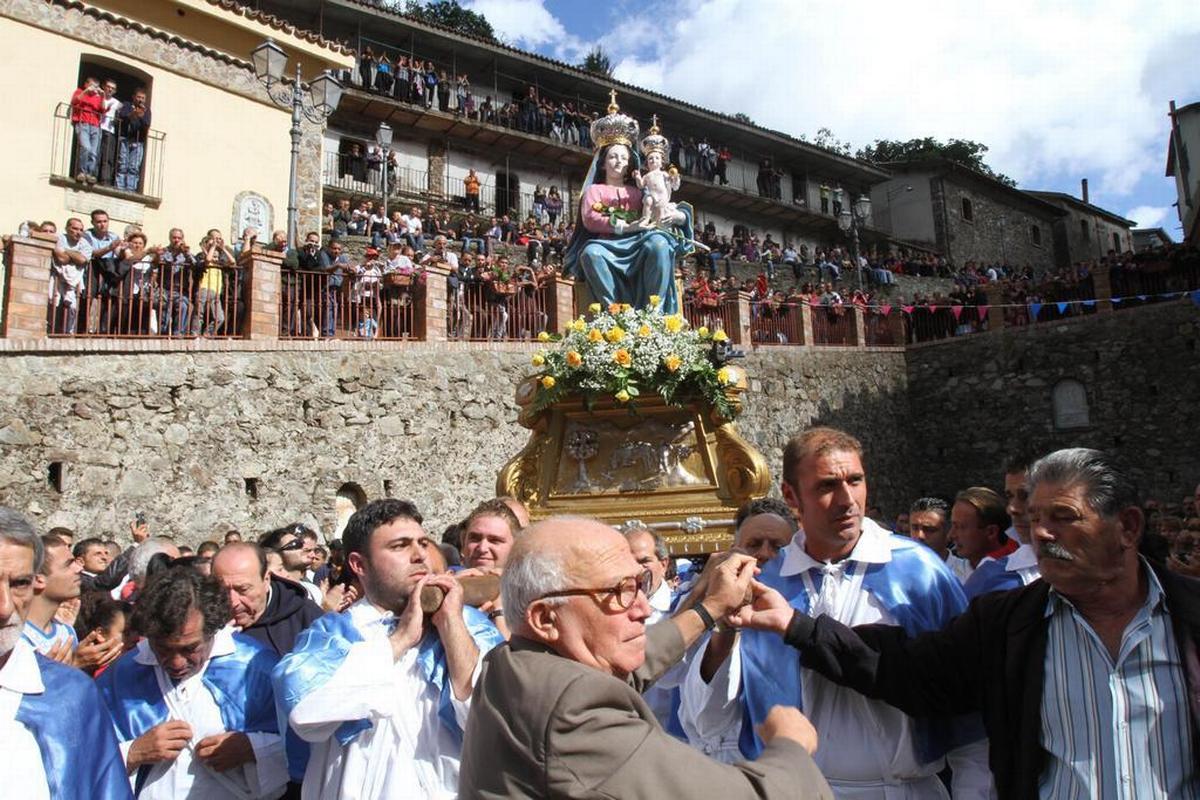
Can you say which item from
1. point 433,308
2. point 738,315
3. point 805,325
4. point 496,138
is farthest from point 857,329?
point 496,138

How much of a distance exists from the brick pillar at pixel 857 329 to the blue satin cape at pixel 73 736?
2130 centimetres

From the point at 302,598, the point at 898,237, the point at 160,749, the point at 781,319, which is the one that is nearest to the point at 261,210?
the point at 781,319

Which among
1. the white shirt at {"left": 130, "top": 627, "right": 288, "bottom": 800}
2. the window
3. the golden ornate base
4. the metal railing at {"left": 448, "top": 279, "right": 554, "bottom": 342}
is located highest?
the metal railing at {"left": 448, "top": 279, "right": 554, "bottom": 342}

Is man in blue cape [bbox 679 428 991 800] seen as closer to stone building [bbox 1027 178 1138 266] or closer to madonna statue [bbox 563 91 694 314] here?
madonna statue [bbox 563 91 694 314]

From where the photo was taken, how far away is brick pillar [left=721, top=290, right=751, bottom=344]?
1972 centimetres

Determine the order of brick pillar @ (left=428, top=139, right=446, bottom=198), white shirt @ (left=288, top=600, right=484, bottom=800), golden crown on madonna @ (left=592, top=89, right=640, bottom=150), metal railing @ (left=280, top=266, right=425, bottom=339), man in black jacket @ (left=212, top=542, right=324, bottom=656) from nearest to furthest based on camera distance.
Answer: white shirt @ (left=288, top=600, right=484, bottom=800) → man in black jacket @ (left=212, top=542, right=324, bottom=656) → golden crown on madonna @ (left=592, top=89, right=640, bottom=150) → metal railing @ (left=280, top=266, right=425, bottom=339) → brick pillar @ (left=428, top=139, right=446, bottom=198)

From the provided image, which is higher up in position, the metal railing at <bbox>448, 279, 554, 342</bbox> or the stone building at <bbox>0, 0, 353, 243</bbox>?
the stone building at <bbox>0, 0, 353, 243</bbox>

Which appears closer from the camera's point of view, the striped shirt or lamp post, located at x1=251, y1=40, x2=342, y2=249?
the striped shirt

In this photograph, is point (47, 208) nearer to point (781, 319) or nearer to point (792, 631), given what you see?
point (781, 319)

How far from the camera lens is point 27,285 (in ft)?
37.3

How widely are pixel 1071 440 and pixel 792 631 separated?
20816 millimetres

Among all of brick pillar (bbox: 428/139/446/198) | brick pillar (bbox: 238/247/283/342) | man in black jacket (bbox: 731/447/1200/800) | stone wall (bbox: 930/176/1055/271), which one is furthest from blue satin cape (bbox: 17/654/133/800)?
stone wall (bbox: 930/176/1055/271)

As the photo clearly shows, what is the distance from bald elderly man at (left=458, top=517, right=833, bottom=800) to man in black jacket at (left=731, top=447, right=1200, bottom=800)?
0.64 meters

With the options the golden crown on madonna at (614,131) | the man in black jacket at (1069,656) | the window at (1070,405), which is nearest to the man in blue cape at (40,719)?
the man in black jacket at (1069,656)
